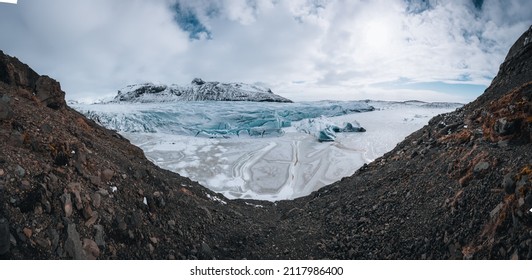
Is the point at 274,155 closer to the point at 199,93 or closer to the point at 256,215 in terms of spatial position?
the point at 256,215

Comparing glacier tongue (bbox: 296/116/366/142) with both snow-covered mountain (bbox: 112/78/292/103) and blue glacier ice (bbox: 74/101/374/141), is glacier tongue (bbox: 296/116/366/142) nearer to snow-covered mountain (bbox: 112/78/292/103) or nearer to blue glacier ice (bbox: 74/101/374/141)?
blue glacier ice (bbox: 74/101/374/141)

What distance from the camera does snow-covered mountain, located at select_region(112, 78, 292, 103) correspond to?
73.5 feet

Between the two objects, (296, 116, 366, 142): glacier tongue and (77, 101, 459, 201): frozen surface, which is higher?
(296, 116, 366, 142): glacier tongue

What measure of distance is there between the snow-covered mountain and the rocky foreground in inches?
731

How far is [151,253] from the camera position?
226cm

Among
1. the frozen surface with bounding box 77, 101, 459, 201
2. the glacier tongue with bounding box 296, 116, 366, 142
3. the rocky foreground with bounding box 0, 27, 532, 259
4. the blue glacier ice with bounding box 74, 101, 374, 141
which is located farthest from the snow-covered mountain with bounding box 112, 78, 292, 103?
the rocky foreground with bounding box 0, 27, 532, 259

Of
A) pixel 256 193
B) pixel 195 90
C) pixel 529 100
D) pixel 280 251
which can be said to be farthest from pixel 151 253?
pixel 195 90

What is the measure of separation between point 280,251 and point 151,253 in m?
1.02

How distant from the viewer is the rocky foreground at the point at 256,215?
1.83m

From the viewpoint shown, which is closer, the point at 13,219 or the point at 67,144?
the point at 13,219

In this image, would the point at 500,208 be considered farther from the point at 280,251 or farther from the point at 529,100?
the point at 280,251

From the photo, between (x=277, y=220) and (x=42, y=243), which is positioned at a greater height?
(x=42, y=243)

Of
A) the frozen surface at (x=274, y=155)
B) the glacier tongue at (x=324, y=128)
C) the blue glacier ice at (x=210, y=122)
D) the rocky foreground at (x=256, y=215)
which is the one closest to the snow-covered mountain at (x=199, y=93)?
the blue glacier ice at (x=210, y=122)

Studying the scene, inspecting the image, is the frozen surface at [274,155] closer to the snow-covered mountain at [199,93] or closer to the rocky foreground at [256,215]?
the rocky foreground at [256,215]
